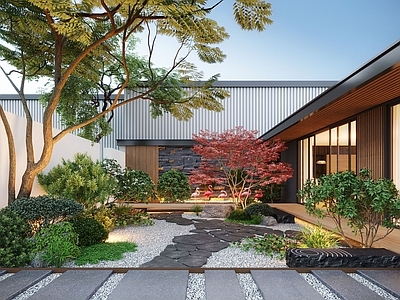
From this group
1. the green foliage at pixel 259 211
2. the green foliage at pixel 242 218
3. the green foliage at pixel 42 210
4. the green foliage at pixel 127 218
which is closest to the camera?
the green foliage at pixel 42 210

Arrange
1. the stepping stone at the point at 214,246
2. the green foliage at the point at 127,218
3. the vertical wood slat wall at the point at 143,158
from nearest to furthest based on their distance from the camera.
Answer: the stepping stone at the point at 214,246, the green foliage at the point at 127,218, the vertical wood slat wall at the point at 143,158

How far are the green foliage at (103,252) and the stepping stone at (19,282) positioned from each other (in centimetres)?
79

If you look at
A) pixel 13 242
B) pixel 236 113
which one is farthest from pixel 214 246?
pixel 236 113

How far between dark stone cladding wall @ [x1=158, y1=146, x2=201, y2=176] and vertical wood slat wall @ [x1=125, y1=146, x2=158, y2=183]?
0.21 m

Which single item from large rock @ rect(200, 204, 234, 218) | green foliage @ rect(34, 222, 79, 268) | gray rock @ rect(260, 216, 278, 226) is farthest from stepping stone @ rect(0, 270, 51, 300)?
large rock @ rect(200, 204, 234, 218)

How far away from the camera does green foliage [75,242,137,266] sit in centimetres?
488

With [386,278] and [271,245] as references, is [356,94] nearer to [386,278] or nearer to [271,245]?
[271,245]

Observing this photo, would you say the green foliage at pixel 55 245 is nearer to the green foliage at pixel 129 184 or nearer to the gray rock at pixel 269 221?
the green foliage at pixel 129 184

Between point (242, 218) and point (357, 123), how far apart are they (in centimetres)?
367

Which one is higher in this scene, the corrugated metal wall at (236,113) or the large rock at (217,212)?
the corrugated metal wall at (236,113)

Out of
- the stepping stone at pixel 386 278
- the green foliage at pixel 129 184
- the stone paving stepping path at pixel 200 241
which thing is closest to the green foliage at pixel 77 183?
the stone paving stepping path at pixel 200 241

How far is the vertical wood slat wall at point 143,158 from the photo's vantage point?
14.6 metres

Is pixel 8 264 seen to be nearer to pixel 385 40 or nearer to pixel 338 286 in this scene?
pixel 338 286

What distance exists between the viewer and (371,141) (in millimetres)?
7820
